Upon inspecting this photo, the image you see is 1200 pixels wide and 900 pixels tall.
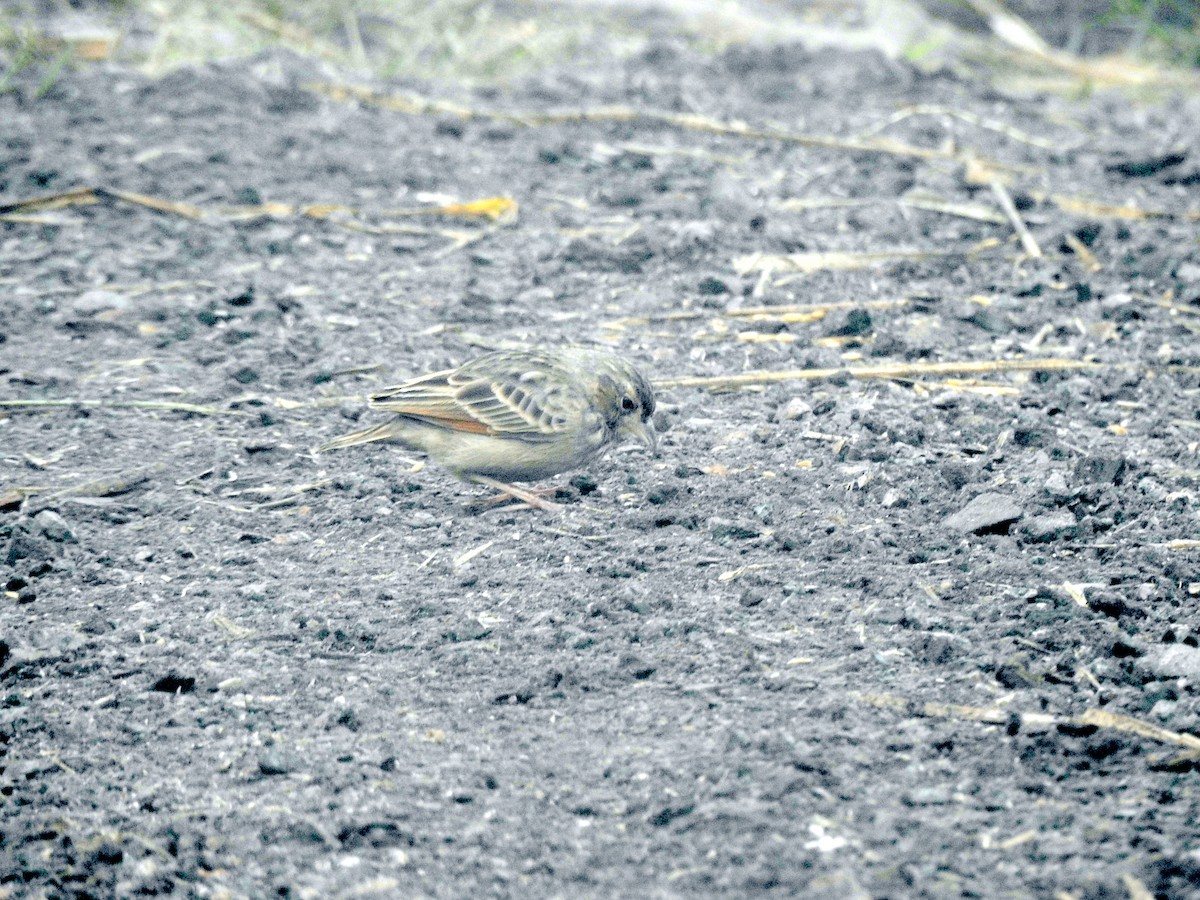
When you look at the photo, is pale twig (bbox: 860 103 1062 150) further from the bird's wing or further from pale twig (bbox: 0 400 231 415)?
pale twig (bbox: 0 400 231 415)

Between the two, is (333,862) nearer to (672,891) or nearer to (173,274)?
(672,891)

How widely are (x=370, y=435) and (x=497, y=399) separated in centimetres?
54

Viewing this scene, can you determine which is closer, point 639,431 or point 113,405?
point 639,431

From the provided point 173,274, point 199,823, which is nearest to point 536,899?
point 199,823

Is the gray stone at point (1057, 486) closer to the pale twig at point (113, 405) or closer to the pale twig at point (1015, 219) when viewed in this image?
the pale twig at point (1015, 219)

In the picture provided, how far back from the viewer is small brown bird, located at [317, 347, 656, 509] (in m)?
5.18

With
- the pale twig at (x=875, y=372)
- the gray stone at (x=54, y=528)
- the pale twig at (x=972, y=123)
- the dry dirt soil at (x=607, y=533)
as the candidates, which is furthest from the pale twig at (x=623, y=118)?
the gray stone at (x=54, y=528)

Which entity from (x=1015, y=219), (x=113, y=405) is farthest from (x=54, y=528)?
(x=1015, y=219)

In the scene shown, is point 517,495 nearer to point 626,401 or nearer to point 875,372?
point 626,401

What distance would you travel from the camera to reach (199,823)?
11.6ft

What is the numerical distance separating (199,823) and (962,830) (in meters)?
1.93

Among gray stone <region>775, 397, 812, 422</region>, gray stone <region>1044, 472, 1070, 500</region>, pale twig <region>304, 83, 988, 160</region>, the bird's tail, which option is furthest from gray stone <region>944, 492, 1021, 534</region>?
pale twig <region>304, 83, 988, 160</region>

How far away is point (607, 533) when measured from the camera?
5.05 m

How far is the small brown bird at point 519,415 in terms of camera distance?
5176 mm
